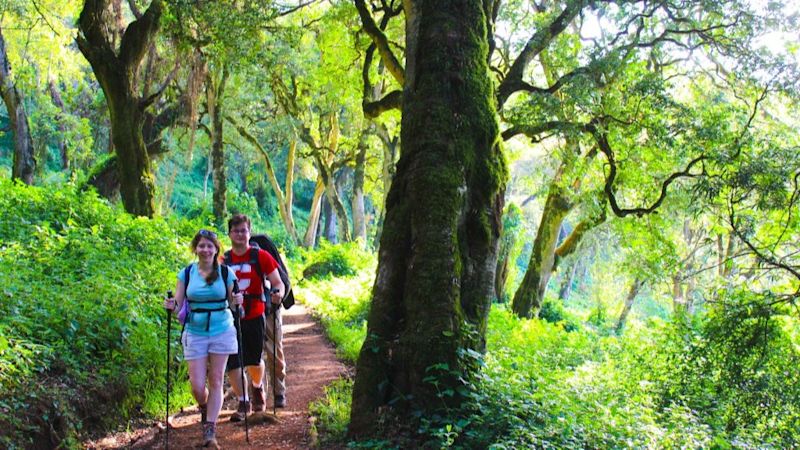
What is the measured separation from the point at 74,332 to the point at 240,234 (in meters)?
1.93

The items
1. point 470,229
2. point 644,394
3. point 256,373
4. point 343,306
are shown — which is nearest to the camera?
point 470,229

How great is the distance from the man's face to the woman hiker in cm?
60

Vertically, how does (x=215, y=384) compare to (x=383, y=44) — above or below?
below

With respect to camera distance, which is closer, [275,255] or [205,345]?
[205,345]

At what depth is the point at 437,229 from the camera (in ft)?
18.6

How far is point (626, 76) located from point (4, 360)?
31.8 feet

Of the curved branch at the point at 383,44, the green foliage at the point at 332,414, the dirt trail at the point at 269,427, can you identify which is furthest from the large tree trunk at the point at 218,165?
the green foliage at the point at 332,414

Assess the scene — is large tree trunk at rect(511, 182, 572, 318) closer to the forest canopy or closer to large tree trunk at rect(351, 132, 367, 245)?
the forest canopy

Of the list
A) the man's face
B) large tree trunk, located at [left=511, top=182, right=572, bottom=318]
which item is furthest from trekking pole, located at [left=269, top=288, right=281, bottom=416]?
large tree trunk, located at [left=511, top=182, right=572, bottom=318]

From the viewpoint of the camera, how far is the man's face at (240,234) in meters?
6.20

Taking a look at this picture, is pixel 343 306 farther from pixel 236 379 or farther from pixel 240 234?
pixel 240 234

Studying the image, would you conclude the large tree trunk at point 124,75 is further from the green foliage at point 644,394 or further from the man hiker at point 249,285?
the green foliage at point 644,394

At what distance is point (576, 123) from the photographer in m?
10.8

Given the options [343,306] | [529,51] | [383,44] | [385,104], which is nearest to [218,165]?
[343,306]
